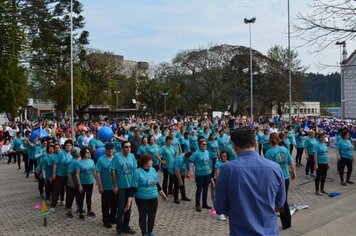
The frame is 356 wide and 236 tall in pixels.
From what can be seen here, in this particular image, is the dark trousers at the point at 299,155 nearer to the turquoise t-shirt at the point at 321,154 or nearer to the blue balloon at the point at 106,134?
the turquoise t-shirt at the point at 321,154

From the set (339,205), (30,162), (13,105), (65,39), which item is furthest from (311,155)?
(65,39)

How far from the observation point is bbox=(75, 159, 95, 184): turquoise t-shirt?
27.9 ft

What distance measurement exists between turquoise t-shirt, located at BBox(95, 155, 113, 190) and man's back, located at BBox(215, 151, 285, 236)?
4.89m

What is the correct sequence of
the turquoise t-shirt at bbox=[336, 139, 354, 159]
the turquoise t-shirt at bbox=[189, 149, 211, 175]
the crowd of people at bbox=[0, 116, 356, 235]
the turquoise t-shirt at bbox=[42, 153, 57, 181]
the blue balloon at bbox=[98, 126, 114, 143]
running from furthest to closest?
the turquoise t-shirt at bbox=[336, 139, 354, 159] → the blue balloon at bbox=[98, 126, 114, 143] → the turquoise t-shirt at bbox=[42, 153, 57, 181] → the turquoise t-shirt at bbox=[189, 149, 211, 175] → the crowd of people at bbox=[0, 116, 356, 235]

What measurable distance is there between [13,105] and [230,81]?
97.6ft

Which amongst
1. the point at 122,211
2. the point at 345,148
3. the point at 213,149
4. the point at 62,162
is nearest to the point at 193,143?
the point at 213,149

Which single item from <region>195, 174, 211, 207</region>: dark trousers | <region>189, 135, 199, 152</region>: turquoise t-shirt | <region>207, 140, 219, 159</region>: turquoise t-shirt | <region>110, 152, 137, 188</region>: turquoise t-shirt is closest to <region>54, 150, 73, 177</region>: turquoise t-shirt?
<region>110, 152, 137, 188</region>: turquoise t-shirt

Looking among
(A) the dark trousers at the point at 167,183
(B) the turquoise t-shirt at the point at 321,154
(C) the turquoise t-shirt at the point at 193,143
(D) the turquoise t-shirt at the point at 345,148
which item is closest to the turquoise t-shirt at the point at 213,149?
(A) the dark trousers at the point at 167,183

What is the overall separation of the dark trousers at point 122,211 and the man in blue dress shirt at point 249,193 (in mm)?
4492

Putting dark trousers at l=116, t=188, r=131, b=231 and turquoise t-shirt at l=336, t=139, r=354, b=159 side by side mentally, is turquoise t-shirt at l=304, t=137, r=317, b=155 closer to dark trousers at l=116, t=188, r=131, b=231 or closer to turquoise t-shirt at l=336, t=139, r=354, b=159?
turquoise t-shirt at l=336, t=139, r=354, b=159

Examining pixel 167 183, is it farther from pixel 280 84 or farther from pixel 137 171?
pixel 280 84

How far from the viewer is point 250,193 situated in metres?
3.12

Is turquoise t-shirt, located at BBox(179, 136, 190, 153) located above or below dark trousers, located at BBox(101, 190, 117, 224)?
above

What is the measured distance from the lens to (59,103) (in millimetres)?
40125
